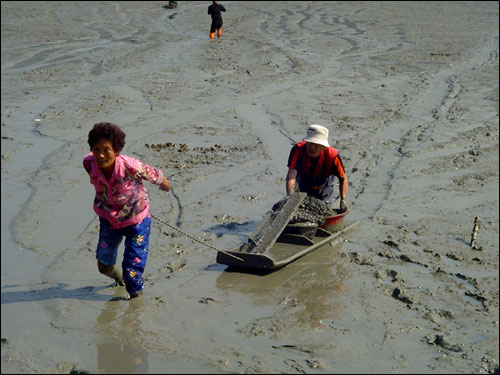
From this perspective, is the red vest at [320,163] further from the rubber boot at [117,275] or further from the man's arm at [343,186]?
the rubber boot at [117,275]

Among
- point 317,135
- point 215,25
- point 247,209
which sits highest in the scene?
point 317,135

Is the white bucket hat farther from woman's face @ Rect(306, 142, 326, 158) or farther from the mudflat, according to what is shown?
the mudflat

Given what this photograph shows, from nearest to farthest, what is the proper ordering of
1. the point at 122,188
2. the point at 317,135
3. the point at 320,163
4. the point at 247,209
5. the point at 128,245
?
the point at 122,188 < the point at 128,245 < the point at 317,135 < the point at 320,163 < the point at 247,209

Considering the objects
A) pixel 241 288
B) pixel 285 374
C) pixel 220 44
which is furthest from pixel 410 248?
pixel 220 44

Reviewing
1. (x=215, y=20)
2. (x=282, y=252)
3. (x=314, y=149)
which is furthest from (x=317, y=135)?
(x=215, y=20)

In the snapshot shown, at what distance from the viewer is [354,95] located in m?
15.1

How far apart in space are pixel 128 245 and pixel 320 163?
2.60 m

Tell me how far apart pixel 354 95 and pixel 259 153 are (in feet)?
15.8

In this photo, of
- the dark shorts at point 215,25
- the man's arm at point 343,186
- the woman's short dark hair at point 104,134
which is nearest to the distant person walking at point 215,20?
the dark shorts at point 215,25

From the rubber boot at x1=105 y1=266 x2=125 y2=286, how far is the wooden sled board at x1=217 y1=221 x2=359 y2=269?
35.4 inches

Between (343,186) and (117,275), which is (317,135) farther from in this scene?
(117,275)

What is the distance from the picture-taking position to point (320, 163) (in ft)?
25.8

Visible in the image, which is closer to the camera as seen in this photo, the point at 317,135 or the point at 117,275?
the point at 117,275

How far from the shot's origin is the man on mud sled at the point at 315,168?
7562mm
